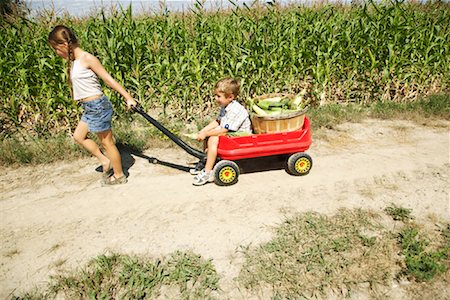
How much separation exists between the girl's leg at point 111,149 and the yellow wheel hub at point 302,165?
2321mm

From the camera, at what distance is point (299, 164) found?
431 cm

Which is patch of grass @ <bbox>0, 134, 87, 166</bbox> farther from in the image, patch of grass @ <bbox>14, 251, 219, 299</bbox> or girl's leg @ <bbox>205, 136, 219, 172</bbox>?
patch of grass @ <bbox>14, 251, 219, 299</bbox>

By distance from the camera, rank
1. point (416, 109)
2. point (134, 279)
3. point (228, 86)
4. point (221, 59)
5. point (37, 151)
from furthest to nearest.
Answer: point (416, 109), point (221, 59), point (37, 151), point (228, 86), point (134, 279)

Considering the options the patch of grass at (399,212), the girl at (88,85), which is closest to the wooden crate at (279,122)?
the patch of grass at (399,212)

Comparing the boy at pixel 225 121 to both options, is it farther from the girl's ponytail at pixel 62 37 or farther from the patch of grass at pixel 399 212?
the patch of grass at pixel 399 212

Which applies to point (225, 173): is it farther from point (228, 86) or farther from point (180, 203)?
point (228, 86)

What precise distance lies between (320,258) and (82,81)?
306 centimetres

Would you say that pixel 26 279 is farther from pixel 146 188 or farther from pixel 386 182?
pixel 386 182

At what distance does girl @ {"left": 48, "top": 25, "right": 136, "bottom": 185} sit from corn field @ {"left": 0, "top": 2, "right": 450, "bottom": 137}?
180cm

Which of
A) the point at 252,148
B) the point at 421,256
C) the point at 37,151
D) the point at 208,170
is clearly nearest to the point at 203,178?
the point at 208,170

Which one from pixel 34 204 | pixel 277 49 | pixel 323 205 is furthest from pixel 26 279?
pixel 277 49

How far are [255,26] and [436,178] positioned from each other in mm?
4296

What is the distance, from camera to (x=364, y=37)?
637 centimetres

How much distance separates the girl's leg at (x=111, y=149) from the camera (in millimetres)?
3975
